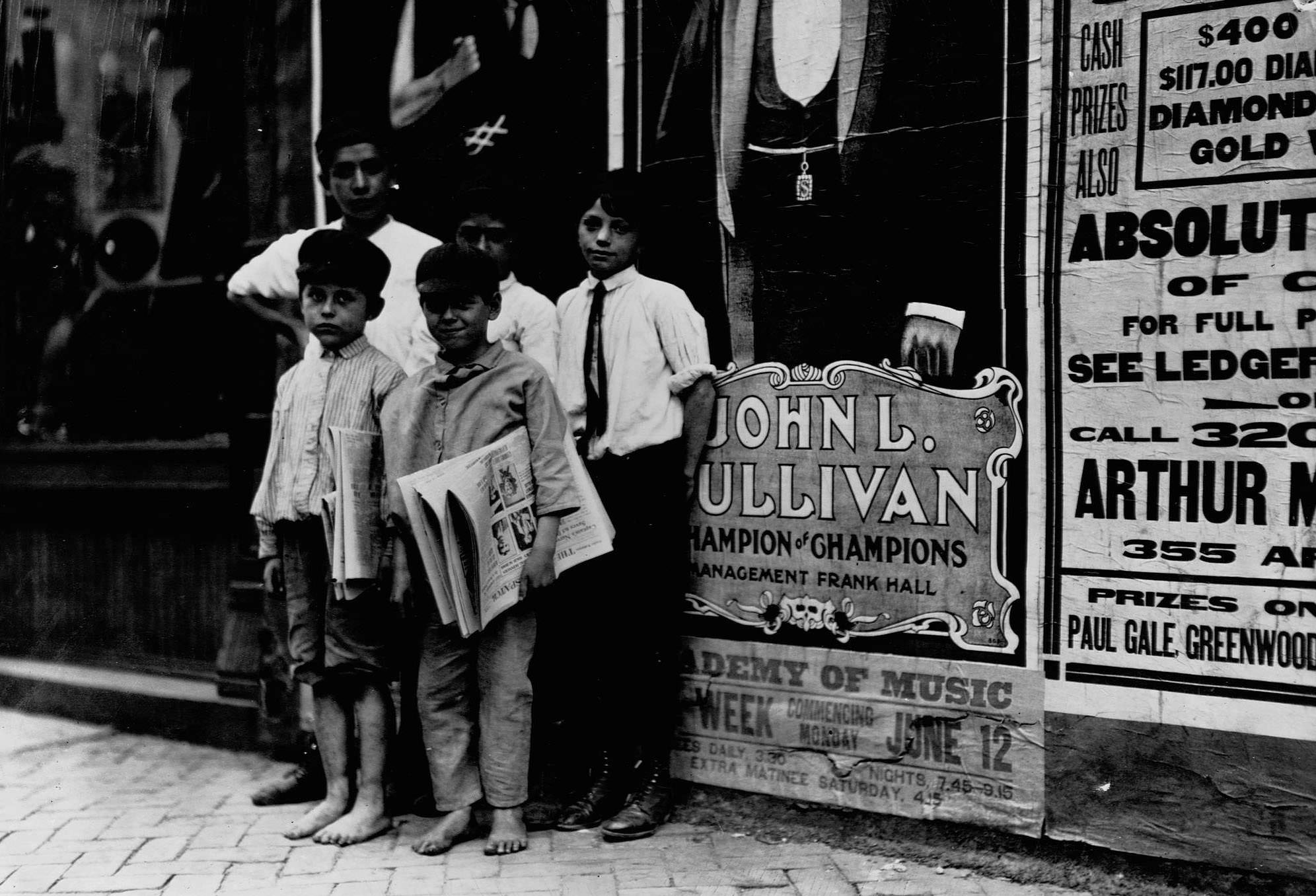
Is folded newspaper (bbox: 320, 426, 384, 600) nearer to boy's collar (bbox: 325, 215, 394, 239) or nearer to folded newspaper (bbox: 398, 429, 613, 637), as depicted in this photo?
folded newspaper (bbox: 398, 429, 613, 637)

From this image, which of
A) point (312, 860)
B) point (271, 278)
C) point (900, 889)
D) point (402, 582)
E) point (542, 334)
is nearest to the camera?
point (900, 889)

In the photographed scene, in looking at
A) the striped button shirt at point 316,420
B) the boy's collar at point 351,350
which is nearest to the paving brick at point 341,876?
the striped button shirt at point 316,420

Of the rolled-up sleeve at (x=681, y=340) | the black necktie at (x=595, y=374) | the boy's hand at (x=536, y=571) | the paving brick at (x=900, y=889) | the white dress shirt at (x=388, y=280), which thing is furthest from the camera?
the white dress shirt at (x=388, y=280)

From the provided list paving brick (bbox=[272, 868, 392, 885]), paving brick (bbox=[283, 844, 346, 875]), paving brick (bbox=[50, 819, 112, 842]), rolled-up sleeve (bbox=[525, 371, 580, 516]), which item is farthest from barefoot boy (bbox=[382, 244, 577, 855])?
paving brick (bbox=[50, 819, 112, 842])

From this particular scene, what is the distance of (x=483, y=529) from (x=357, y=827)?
120 cm

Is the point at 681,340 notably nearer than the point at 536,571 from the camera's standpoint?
No

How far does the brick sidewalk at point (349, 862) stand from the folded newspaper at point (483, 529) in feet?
2.69

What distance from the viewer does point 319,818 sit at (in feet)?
13.3

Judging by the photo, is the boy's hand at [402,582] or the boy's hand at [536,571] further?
the boy's hand at [402,582]

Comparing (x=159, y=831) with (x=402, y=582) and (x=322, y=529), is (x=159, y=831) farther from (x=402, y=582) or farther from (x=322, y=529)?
(x=402, y=582)

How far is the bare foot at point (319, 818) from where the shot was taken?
399 cm

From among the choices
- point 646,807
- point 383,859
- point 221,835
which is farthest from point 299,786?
point 646,807

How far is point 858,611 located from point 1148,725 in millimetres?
971

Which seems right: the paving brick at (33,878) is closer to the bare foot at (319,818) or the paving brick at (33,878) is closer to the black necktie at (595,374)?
the bare foot at (319,818)
